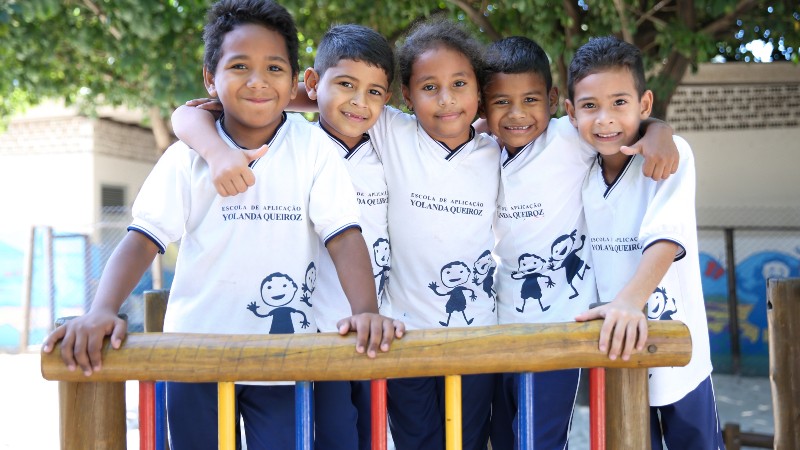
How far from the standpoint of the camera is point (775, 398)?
9.59 feet

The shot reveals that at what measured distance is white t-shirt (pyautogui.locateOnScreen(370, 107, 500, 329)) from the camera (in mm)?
2125

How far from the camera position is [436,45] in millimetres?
2248

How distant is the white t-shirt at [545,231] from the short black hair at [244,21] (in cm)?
74

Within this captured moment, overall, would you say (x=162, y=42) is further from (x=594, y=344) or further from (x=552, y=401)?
(x=594, y=344)

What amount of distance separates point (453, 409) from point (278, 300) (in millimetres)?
576

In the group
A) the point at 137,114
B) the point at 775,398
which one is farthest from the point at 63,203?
the point at 775,398

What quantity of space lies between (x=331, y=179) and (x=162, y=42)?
4483 mm

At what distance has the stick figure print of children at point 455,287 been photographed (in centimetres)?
211

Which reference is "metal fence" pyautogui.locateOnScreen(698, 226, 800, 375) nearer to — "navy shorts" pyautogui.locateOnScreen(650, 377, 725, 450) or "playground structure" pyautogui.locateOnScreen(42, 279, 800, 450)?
"navy shorts" pyautogui.locateOnScreen(650, 377, 725, 450)

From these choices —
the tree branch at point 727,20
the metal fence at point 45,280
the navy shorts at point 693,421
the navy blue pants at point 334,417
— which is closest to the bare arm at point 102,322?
the navy blue pants at point 334,417

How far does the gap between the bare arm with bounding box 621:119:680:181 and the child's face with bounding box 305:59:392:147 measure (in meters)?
0.71

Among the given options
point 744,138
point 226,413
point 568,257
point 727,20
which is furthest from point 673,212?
point 744,138

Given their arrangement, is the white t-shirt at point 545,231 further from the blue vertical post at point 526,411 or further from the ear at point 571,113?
the blue vertical post at point 526,411

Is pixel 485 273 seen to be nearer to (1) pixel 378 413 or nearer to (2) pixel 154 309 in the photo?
(1) pixel 378 413
